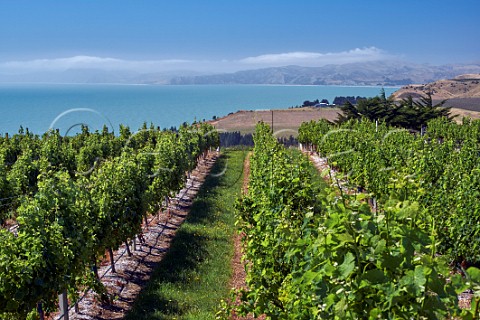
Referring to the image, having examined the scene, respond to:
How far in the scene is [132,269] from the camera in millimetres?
12914

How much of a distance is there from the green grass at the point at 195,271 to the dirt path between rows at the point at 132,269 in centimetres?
32

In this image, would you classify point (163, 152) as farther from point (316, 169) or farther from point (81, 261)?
point (316, 169)

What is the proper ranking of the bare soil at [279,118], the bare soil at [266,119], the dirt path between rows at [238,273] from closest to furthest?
the dirt path between rows at [238,273], the bare soil at [279,118], the bare soil at [266,119]

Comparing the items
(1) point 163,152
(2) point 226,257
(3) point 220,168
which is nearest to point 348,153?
(1) point 163,152

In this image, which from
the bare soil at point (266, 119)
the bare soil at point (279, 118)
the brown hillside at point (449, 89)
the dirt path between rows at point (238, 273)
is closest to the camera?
the dirt path between rows at point (238, 273)

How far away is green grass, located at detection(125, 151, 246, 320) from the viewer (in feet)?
33.1

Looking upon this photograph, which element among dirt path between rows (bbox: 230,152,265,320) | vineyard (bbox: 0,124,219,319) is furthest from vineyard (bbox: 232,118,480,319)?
vineyard (bbox: 0,124,219,319)

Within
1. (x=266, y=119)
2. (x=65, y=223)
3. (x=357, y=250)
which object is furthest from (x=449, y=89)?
(x=357, y=250)

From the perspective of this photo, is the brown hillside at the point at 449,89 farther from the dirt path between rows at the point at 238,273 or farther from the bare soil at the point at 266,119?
the dirt path between rows at the point at 238,273

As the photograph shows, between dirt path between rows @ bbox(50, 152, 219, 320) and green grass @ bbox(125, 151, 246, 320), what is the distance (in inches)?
12.7

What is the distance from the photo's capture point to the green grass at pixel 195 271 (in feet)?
33.1

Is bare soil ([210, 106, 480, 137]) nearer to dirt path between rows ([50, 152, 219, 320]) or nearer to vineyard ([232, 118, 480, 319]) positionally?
dirt path between rows ([50, 152, 219, 320])

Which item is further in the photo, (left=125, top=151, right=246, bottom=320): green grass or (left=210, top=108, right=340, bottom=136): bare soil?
(left=210, top=108, right=340, bottom=136): bare soil

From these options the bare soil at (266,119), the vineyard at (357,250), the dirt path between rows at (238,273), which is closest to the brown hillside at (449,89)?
the bare soil at (266,119)
